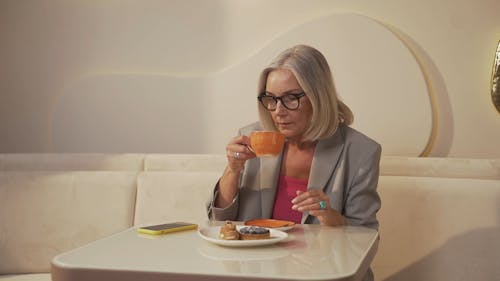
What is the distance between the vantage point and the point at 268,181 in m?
1.85

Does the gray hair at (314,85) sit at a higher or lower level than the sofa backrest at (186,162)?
higher

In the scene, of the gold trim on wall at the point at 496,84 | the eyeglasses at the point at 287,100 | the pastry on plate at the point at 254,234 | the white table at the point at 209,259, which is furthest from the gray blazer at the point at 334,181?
the gold trim on wall at the point at 496,84

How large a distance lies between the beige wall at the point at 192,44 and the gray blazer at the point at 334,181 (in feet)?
2.07

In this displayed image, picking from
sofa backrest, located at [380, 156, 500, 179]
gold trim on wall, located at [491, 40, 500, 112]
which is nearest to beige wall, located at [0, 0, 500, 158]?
gold trim on wall, located at [491, 40, 500, 112]

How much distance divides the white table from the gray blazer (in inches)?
14.1

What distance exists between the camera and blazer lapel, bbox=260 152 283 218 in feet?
6.00

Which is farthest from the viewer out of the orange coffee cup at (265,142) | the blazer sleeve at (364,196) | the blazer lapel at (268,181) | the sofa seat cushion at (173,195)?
the sofa seat cushion at (173,195)

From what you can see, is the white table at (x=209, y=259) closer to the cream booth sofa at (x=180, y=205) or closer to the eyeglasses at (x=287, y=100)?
the eyeglasses at (x=287, y=100)

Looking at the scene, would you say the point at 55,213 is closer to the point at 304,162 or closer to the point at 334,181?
the point at 304,162

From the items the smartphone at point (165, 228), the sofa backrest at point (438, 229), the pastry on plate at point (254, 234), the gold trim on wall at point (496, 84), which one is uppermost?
the gold trim on wall at point (496, 84)

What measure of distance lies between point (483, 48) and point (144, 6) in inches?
57.4

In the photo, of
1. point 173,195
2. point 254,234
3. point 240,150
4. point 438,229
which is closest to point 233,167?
point 240,150

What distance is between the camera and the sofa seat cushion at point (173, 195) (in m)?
2.19

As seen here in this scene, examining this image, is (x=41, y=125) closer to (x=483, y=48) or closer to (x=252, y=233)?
(x=252, y=233)
